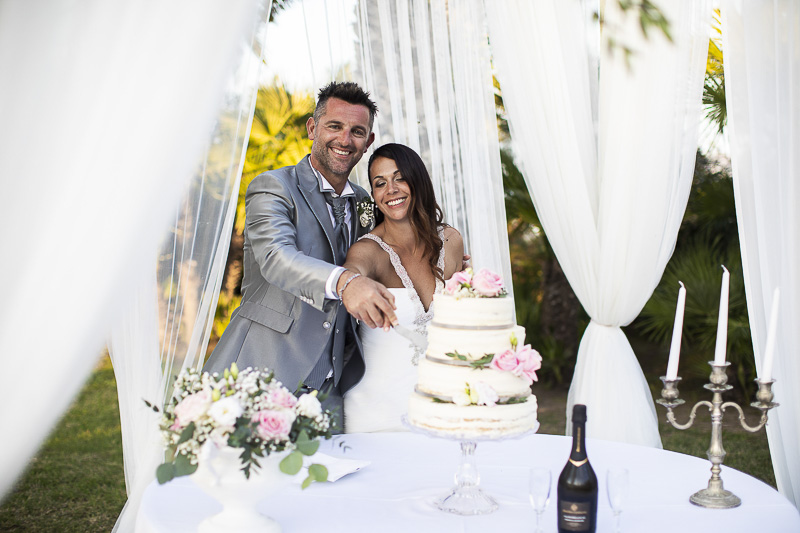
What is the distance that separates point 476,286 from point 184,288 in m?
1.49

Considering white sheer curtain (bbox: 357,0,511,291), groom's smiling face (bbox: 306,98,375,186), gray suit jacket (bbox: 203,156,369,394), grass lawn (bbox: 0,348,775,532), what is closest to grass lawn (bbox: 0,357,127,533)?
grass lawn (bbox: 0,348,775,532)

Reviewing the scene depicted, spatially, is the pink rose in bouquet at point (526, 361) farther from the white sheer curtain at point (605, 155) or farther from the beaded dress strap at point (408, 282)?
the white sheer curtain at point (605, 155)

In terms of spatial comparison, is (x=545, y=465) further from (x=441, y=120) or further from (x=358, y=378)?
(x=441, y=120)

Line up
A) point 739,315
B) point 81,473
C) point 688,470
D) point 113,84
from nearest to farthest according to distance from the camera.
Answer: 1. point 688,470
2. point 113,84
3. point 81,473
4. point 739,315

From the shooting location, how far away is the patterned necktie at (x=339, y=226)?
11.3 ft

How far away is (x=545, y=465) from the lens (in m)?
2.56

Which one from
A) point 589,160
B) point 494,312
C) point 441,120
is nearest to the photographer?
point 494,312

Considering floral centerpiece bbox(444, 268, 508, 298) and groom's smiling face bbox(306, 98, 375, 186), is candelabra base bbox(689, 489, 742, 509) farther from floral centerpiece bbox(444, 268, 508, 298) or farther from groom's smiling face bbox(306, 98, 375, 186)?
groom's smiling face bbox(306, 98, 375, 186)

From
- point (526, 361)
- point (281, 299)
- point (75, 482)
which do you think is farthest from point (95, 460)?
point (526, 361)

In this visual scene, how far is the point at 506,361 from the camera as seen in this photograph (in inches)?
80.3

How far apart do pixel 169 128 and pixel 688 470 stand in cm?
211

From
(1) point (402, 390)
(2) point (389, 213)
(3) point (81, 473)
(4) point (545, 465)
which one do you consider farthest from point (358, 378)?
(3) point (81, 473)

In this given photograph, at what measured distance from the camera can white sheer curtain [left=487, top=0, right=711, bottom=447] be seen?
3578 mm

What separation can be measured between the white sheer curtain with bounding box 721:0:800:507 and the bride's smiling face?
140 cm
